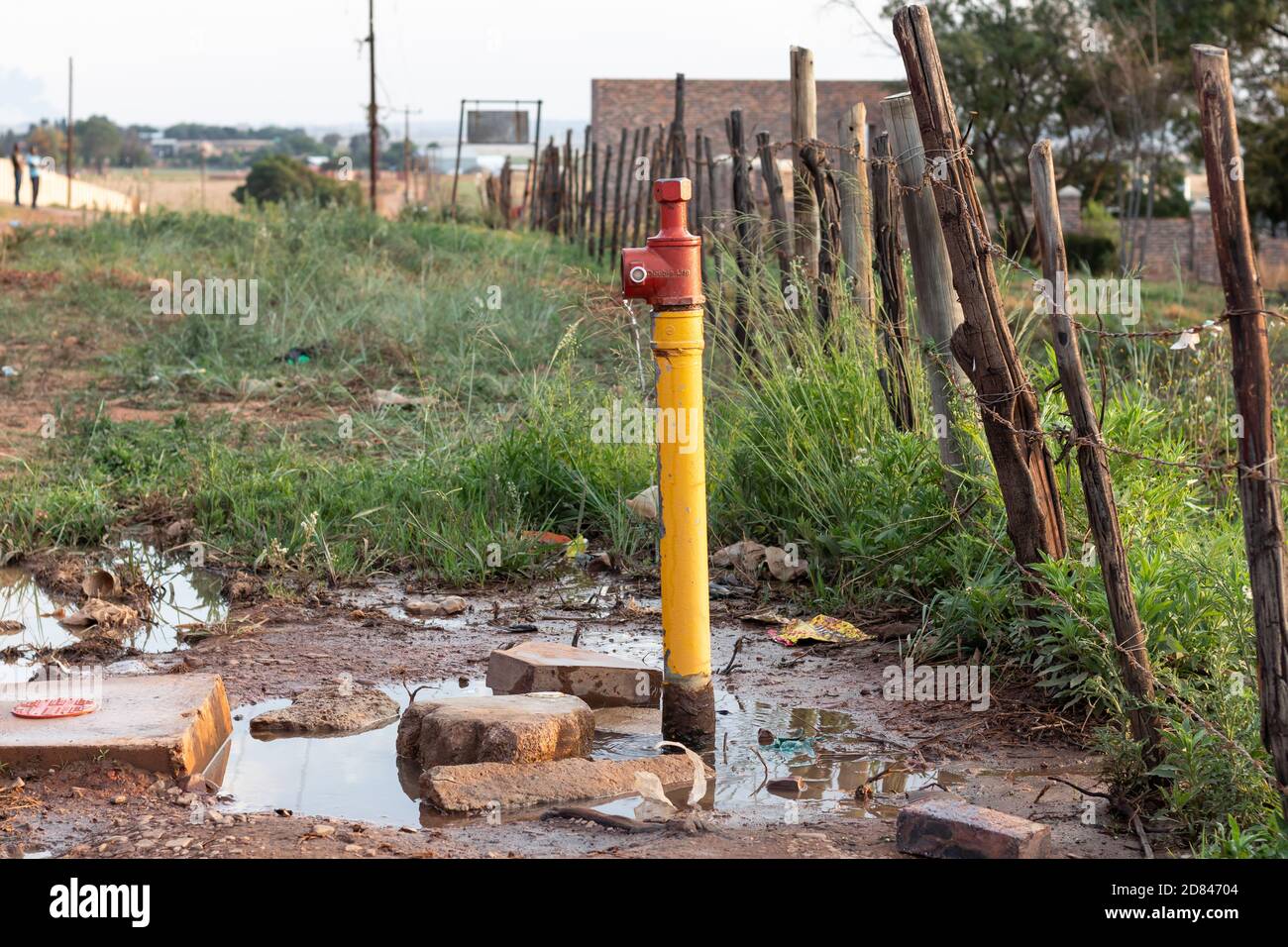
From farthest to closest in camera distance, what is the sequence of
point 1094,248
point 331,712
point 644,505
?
1. point 1094,248
2. point 644,505
3. point 331,712

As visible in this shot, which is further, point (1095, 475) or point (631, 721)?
point (631, 721)

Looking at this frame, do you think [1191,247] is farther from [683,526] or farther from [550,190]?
[683,526]

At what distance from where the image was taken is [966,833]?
9.47 ft

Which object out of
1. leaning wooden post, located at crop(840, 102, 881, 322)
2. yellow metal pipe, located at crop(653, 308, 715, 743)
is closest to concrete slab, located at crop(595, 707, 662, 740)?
yellow metal pipe, located at crop(653, 308, 715, 743)

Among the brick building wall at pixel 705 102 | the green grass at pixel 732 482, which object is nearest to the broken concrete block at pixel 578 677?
the green grass at pixel 732 482

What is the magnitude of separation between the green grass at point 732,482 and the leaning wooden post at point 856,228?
0.77 ft

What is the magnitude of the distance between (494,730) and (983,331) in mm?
1681

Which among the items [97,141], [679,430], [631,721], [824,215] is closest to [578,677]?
[631,721]

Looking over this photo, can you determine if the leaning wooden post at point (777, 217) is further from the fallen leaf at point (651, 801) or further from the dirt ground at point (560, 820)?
the fallen leaf at point (651, 801)

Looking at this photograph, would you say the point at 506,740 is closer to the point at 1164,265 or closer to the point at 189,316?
the point at 189,316

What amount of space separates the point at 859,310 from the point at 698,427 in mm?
2517

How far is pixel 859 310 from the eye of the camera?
19.0ft

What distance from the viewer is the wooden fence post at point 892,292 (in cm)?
529

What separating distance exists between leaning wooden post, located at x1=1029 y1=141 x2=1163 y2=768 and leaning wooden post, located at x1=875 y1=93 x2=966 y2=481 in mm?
1264
